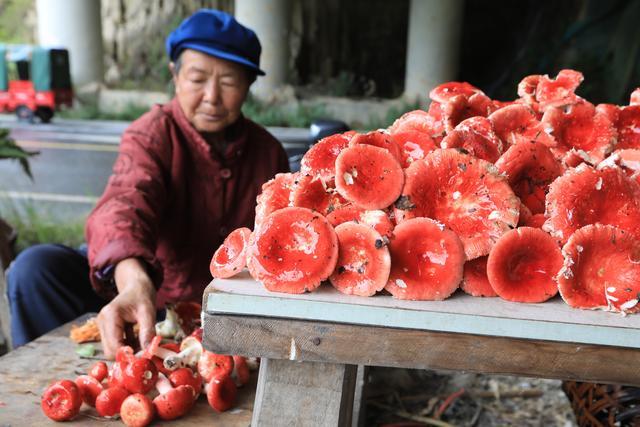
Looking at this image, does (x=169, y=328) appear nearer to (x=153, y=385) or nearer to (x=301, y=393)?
(x=153, y=385)

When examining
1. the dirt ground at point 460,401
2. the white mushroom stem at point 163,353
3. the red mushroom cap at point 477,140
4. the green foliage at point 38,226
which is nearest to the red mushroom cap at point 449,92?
the red mushroom cap at point 477,140

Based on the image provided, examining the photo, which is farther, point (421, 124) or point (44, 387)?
point (44, 387)

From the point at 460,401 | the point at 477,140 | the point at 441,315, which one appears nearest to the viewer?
the point at 441,315

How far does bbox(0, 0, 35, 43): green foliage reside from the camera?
4.36m

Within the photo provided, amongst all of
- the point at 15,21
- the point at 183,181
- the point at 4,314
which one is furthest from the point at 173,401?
the point at 15,21

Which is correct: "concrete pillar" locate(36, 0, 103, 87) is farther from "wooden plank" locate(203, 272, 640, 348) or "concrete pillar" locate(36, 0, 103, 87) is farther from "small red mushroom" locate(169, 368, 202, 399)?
"wooden plank" locate(203, 272, 640, 348)

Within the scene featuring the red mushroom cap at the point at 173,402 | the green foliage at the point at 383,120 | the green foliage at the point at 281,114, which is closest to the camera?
the red mushroom cap at the point at 173,402

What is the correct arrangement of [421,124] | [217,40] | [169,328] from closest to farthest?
[421,124]
[169,328]
[217,40]

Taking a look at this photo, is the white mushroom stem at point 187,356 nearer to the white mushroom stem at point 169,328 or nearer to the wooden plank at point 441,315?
the white mushroom stem at point 169,328

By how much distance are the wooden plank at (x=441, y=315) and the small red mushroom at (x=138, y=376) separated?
539 millimetres

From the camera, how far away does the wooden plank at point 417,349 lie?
781mm

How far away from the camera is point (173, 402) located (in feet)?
4.00

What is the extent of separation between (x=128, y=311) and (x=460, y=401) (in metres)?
1.47

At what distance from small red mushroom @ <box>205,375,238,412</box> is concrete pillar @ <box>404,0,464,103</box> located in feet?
12.3
